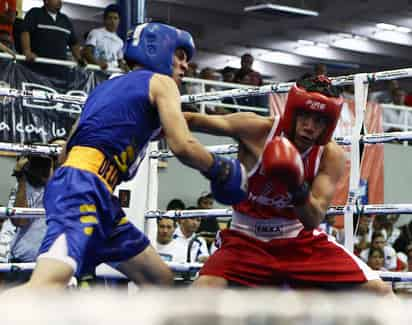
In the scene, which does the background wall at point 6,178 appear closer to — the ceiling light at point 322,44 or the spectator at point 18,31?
the spectator at point 18,31

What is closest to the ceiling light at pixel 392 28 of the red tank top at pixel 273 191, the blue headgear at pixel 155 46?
the red tank top at pixel 273 191

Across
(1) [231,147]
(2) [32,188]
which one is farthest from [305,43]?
(1) [231,147]

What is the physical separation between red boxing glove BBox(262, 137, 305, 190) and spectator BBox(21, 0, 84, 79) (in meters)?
4.65

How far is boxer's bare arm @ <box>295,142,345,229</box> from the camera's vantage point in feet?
9.19

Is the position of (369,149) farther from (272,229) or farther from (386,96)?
(272,229)

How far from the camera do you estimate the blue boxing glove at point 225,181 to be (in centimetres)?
253

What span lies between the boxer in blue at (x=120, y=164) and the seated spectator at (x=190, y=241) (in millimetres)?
2863

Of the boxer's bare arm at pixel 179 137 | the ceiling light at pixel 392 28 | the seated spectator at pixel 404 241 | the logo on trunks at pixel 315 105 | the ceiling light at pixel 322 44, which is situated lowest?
the seated spectator at pixel 404 241

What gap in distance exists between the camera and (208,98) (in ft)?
13.1

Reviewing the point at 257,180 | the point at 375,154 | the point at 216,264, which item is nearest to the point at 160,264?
the point at 216,264

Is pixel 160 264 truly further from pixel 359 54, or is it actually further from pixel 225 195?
pixel 359 54

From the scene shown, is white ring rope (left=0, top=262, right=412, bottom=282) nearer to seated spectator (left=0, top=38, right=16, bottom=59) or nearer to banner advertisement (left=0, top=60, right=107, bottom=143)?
banner advertisement (left=0, top=60, right=107, bottom=143)

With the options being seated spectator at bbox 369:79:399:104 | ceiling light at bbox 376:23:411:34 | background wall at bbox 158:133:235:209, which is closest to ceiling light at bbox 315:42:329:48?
ceiling light at bbox 376:23:411:34

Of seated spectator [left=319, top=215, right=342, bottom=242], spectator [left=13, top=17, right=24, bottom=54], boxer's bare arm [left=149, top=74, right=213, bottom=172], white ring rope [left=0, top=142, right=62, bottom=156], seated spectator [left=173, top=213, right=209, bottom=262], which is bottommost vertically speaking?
seated spectator [left=319, top=215, right=342, bottom=242]
